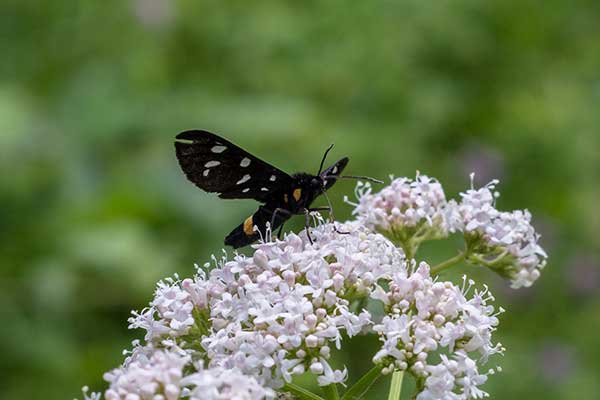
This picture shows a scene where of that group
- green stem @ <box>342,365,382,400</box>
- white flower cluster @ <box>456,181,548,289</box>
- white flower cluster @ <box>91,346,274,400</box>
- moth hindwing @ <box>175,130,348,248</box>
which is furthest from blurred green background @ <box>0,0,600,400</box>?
white flower cluster @ <box>91,346,274,400</box>

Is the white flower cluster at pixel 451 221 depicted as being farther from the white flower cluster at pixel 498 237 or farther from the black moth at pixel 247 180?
the black moth at pixel 247 180

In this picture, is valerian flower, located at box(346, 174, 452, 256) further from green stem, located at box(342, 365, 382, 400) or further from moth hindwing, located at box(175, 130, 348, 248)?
green stem, located at box(342, 365, 382, 400)

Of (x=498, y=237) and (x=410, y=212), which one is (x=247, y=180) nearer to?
(x=410, y=212)

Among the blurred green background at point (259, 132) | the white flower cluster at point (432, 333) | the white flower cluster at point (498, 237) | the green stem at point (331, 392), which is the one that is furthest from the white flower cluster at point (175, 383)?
the blurred green background at point (259, 132)

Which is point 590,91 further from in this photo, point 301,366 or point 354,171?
point 301,366

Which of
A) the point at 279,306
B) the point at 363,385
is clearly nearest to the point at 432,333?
the point at 363,385

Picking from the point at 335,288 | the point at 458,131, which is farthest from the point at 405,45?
the point at 335,288
